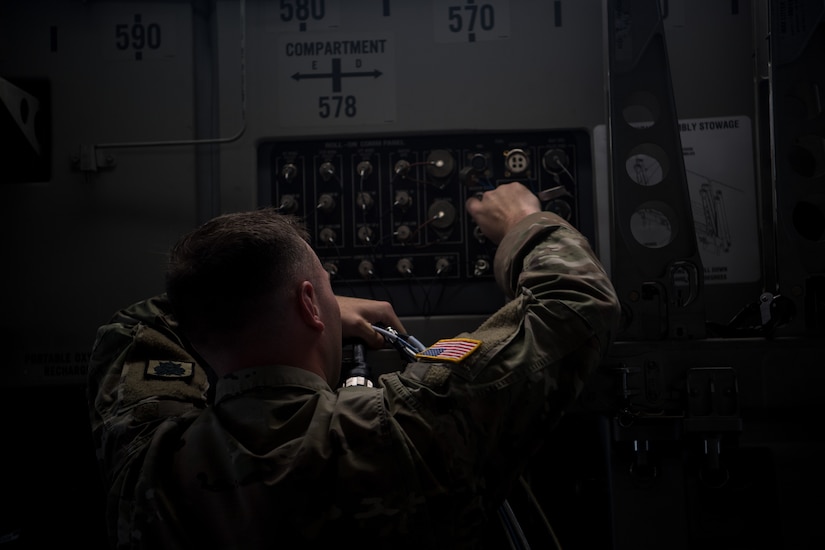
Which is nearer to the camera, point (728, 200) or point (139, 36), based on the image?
point (728, 200)

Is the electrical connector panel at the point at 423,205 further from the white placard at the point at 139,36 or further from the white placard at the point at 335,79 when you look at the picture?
the white placard at the point at 139,36

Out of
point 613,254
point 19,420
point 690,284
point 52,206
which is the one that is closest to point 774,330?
point 690,284

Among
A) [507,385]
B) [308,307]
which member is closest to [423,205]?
[308,307]

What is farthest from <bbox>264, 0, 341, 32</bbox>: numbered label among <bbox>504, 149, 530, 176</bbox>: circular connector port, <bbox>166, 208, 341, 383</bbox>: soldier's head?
<bbox>166, 208, 341, 383</bbox>: soldier's head

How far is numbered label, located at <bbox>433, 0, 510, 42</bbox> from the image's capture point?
2.22m

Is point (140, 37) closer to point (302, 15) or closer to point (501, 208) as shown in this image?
point (302, 15)

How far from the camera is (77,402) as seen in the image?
2297mm

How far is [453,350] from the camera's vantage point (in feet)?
4.19

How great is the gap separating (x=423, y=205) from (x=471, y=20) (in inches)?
25.9

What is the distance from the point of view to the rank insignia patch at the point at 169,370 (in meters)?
1.46

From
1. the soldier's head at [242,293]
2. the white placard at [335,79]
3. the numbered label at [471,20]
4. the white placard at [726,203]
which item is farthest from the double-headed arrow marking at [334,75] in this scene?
the soldier's head at [242,293]

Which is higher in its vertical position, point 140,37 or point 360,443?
point 140,37

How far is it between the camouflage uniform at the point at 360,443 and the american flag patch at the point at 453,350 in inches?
0.6

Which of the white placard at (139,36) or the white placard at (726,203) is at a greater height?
the white placard at (139,36)
